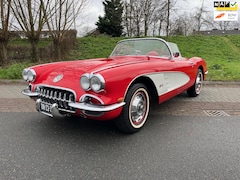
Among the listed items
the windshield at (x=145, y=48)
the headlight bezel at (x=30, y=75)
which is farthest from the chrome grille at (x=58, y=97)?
the windshield at (x=145, y=48)

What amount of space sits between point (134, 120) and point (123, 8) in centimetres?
2402

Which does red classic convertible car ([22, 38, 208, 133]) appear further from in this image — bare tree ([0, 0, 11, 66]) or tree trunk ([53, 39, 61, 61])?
tree trunk ([53, 39, 61, 61])

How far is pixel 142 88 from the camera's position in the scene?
3043 mm

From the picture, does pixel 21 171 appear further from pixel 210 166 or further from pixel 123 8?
pixel 123 8

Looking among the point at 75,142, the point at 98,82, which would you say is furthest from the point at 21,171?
the point at 98,82

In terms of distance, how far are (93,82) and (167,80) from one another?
1484 mm

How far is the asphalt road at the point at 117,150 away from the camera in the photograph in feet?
6.99

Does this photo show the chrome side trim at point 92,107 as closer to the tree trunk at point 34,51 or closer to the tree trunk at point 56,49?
the tree trunk at point 34,51

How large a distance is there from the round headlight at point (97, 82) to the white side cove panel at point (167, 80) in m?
0.87

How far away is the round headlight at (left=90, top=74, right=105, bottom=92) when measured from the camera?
245 cm

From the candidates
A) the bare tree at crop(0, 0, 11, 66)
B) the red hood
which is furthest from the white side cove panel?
the bare tree at crop(0, 0, 11, 66)

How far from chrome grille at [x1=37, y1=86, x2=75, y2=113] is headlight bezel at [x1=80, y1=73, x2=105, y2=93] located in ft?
0.70

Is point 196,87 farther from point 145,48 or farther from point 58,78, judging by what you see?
point 58,78

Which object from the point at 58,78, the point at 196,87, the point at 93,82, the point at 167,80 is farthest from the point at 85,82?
the point at 196,87
